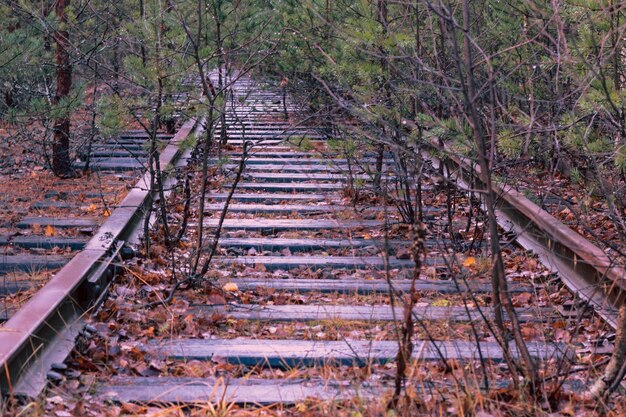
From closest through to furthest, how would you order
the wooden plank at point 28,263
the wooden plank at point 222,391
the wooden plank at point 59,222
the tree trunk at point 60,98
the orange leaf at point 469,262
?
the wooden plank at point 222,391 → the wooden plank at point 28,263 → the orange leaf at point 469,262 → the wooden plank at point 59,222 → the tree trunk at point 60,98

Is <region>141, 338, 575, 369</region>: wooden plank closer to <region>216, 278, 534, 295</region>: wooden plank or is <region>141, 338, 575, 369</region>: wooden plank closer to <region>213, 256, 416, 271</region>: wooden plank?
<region>216, 278, 534, 295</region>: wooden plank

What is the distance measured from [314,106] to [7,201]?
17.4 feet

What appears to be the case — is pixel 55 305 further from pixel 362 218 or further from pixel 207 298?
pixel 362 218

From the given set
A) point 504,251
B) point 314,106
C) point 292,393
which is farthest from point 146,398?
point 314,106

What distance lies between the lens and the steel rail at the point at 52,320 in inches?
152

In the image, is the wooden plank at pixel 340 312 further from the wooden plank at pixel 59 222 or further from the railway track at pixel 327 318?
the wooden plank at pixel 59 222

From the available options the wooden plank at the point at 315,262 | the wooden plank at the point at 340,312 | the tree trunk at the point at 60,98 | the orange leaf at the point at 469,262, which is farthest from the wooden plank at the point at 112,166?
the wooden plank at the point at 340,312

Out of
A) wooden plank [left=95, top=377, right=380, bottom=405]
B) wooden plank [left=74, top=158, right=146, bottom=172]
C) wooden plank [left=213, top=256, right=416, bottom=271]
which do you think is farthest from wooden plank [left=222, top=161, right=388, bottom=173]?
wooden plank [left=95, top=377, right=380, bottom=405]

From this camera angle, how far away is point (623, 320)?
3.70m

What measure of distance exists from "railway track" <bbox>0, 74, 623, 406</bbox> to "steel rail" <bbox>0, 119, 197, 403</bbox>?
0.09 feet

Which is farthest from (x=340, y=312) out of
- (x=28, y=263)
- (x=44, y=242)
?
(x=44, y=242)

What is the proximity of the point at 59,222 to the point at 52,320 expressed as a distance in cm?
314

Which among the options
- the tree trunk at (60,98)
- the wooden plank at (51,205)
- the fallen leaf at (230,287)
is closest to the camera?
the fallen leaf at (230,287)

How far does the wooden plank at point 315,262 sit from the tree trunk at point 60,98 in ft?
11.4
